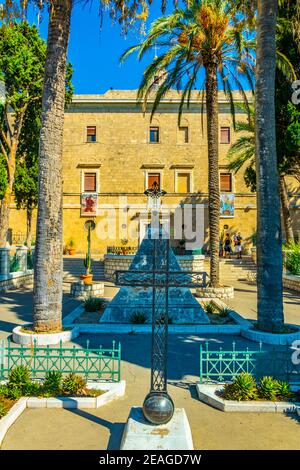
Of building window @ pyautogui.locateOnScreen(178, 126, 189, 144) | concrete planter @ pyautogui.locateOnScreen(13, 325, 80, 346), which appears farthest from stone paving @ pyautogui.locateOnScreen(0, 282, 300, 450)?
building window @ pyautogui.locateOnScreen(178, 126, 189, 144)

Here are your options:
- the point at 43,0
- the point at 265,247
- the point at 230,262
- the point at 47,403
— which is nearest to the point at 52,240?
the point at 47,403

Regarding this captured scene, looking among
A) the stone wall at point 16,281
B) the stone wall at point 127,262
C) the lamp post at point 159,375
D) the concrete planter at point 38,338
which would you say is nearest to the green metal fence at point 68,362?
the concrete planter at point 38,338

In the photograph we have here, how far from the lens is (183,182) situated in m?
29.0

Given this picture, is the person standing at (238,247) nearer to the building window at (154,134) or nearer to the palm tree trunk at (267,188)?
the building window at (154,134)

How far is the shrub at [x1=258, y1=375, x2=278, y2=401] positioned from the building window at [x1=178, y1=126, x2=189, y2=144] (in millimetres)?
25646

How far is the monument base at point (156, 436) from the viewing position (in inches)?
142

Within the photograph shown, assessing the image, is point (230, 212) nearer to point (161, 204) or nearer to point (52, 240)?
point (161, 204)

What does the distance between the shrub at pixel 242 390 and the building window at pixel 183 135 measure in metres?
25.7

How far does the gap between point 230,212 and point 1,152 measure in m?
16.4

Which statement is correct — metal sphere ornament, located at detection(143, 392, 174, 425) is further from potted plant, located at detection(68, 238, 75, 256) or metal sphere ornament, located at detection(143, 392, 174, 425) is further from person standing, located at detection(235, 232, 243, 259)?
potted plant, located at detection(68, 238, 75, 256)

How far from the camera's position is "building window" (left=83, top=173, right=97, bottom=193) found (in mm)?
29109

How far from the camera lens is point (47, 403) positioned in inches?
196

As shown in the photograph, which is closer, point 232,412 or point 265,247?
point 232,412

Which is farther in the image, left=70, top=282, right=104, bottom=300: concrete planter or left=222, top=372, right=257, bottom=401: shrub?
left=70, top=282, right=104, bottom=300: concrete planter
